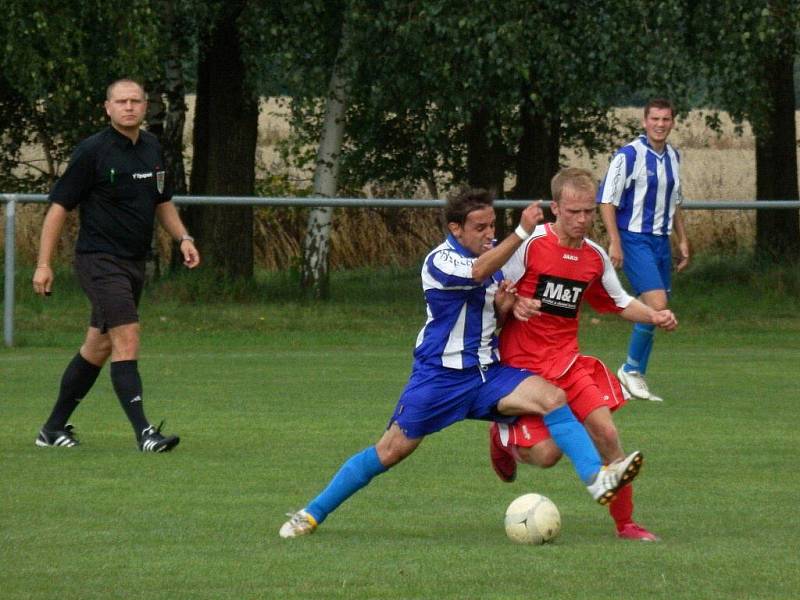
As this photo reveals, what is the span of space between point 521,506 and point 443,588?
1070 mm

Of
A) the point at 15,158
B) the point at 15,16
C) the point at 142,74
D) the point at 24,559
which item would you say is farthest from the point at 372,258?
the point at 24,559

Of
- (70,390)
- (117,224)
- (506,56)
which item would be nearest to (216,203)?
(506,56)

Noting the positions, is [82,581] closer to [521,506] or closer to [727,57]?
[521,506]

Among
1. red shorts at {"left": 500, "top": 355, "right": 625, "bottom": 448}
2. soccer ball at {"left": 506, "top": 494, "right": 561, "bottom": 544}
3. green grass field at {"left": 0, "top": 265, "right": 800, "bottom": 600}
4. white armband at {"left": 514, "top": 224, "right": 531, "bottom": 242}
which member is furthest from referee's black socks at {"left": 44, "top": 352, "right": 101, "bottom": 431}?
white armband at {"left": 514, "top": 224, "right": 531, "bottom": 242}

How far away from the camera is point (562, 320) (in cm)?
758

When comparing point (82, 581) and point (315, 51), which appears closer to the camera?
point (82, 581)

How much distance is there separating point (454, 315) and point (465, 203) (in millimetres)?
470

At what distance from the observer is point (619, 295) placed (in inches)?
307

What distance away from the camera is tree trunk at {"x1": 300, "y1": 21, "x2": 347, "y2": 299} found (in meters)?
19.1

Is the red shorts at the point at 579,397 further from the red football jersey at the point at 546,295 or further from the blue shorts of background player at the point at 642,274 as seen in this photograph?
the blue shorts of background player at the point at 642,274

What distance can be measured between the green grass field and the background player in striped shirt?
0.91 ft

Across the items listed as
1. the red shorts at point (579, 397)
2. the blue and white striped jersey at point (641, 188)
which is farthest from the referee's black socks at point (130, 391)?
the blue and white striped jersey at point (641, 188)

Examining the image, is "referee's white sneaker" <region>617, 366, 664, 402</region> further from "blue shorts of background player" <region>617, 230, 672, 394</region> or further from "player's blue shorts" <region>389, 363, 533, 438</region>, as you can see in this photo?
"player's blue shorts" <region>389, 363, 533, 438</region>

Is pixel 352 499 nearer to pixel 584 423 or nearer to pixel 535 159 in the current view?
pixel 584 423
